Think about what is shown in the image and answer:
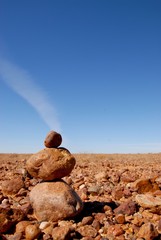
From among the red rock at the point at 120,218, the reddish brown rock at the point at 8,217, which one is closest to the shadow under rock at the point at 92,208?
the red rock at the point at 120,218

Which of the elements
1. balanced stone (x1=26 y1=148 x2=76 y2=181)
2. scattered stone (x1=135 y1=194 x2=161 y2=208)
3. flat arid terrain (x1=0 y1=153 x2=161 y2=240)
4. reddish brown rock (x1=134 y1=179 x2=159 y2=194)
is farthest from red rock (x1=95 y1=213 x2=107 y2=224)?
reddish brown rock (x1=134 y1=179 x2=159 y2=194)

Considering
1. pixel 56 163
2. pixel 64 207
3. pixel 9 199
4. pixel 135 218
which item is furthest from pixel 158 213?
pixel 9 199

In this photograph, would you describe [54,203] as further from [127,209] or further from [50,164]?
[127,209]

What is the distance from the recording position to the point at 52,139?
29.9 ft

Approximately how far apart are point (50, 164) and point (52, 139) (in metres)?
0.83

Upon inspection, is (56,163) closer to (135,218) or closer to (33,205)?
(33,205)

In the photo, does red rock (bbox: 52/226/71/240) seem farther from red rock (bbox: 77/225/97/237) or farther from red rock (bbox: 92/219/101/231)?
red rock (bbox: 92/219/101/231)

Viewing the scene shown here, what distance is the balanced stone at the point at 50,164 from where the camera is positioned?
348 inches

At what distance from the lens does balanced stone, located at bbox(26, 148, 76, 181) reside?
8844mm

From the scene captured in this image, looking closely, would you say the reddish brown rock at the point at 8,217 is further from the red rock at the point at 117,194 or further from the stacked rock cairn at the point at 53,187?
the red rock at the point at 117,194

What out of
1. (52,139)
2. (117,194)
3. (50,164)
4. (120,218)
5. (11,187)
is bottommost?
(120,218)

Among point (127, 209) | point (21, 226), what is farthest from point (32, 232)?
point (127, 209)

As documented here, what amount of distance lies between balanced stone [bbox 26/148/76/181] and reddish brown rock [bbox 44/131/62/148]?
0.17 m

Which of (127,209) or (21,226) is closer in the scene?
(21,226)
